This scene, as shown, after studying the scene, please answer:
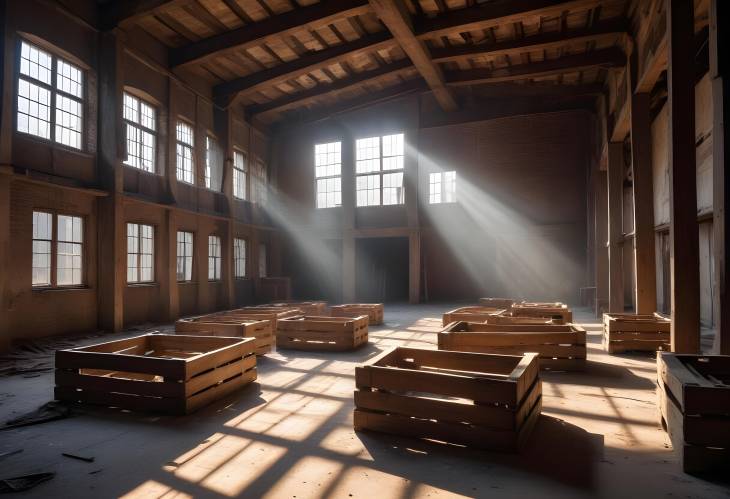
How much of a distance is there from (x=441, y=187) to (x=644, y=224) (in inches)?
410

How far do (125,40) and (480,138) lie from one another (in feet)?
43.3

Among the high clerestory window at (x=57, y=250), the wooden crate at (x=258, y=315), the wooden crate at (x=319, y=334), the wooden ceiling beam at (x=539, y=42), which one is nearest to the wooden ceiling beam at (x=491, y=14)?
the wooden ceiling beam at (x=539, y=42)

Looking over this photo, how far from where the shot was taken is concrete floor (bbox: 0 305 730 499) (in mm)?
3168

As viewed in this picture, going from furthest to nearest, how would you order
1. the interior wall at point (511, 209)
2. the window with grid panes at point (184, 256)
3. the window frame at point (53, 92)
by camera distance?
the interior wall at point (511, 209), the window with grid panes at point (184, 256), the window frame at point (53, 92)

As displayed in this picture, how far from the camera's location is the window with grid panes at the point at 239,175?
1839cm

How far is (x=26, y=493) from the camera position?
10.4 ft

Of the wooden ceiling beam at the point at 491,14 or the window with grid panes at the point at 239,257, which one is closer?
the wooden ceiling beam at the point at 491,14

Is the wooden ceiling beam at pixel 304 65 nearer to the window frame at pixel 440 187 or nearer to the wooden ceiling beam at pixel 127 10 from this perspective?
the wooden ceiling beam at pixel 127 10

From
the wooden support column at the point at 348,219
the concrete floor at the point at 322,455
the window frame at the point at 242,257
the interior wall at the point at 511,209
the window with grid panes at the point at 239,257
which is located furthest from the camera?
the wooden support column at the point at 348,219

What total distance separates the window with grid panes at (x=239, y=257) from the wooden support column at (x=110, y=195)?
21.4ft

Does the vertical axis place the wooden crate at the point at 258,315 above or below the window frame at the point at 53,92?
below

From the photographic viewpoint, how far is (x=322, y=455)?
12.2ft

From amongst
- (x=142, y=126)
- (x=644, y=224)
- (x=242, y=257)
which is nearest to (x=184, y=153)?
(x=142, y=126)

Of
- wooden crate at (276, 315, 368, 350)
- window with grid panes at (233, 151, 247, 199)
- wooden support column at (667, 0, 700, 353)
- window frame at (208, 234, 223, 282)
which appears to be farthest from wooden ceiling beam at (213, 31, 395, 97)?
wooden crate at (276, 315, 368, 350)
